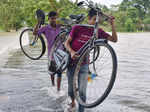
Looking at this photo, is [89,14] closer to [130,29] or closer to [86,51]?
[86,51]

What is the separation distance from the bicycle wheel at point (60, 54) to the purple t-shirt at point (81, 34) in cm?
37

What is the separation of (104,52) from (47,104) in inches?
76.5

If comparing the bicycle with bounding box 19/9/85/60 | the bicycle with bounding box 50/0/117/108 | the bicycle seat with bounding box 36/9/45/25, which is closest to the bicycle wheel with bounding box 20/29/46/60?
the bicycle with bounding box 19/9/85/60

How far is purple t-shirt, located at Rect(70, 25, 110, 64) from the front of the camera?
16.5 ft

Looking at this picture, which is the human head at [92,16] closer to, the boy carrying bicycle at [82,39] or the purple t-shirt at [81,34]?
the boy carrying bicycle at [82,39]

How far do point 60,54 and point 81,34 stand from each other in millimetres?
922

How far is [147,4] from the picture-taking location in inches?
4220

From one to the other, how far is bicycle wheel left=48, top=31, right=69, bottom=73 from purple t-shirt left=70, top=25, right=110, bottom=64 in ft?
1.20

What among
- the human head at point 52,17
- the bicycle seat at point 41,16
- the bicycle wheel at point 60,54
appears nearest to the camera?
the bicycle wheel at point 60,54

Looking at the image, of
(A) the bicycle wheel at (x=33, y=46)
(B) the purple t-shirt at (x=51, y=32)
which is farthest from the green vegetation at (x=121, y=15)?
(B) the purple t-shirt at (x=51, y=32)

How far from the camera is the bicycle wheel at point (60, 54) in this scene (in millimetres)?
5568

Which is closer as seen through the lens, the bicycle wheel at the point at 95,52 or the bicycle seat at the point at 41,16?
the bicycle wheel at the point at 95,52

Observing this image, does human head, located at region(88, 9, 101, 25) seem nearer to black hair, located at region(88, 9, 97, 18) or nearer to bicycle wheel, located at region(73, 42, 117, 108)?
black hair, located at region(88, 9, 97, 18)

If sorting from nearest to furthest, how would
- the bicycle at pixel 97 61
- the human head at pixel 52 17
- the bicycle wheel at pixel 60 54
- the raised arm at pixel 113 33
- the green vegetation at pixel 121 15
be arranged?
the bicycle at pixel 97 61, the raised arm at pixel 113 33, the bicycle wheel at pixel 60 54, the human head at pixel 52 17, the green vegetation at pixel 121 15
